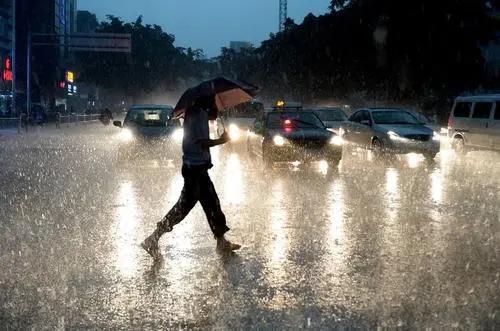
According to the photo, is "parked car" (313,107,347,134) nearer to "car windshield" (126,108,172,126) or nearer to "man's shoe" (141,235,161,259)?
"car windshield" (126,108,172,126)

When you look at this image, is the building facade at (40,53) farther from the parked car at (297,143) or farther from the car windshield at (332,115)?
the parked car at (297,143)

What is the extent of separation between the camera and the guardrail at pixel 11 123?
3701cm

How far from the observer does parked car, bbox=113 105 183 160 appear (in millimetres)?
18078

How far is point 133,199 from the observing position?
11.2 metres

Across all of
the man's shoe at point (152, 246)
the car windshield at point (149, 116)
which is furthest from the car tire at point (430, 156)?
the man's shoe at point (152, 246)

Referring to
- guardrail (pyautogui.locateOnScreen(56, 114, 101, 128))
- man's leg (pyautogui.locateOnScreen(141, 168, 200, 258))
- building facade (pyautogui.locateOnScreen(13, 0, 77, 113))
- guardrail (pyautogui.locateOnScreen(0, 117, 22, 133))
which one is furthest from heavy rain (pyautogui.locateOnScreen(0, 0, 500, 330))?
building facade (pyautogui.locateOnScreen(13, 0, 77, 113))

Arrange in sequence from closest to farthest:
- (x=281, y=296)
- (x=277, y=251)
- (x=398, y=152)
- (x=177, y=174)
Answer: (x=281, y=296) → (x=277, y=251) → (x=177, y=174) → (x=398, y=152)

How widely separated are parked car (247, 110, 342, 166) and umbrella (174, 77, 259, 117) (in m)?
8.72

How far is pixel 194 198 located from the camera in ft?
23.1

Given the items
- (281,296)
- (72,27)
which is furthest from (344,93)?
(72,27)

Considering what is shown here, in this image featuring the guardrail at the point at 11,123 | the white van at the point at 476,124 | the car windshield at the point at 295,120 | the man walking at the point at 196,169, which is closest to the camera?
the man walking at the point at 196,169

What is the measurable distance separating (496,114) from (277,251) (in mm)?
14597

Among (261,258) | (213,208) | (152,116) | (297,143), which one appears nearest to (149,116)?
(152,116)

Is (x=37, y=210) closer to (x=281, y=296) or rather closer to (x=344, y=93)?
(x=281, y=296)
